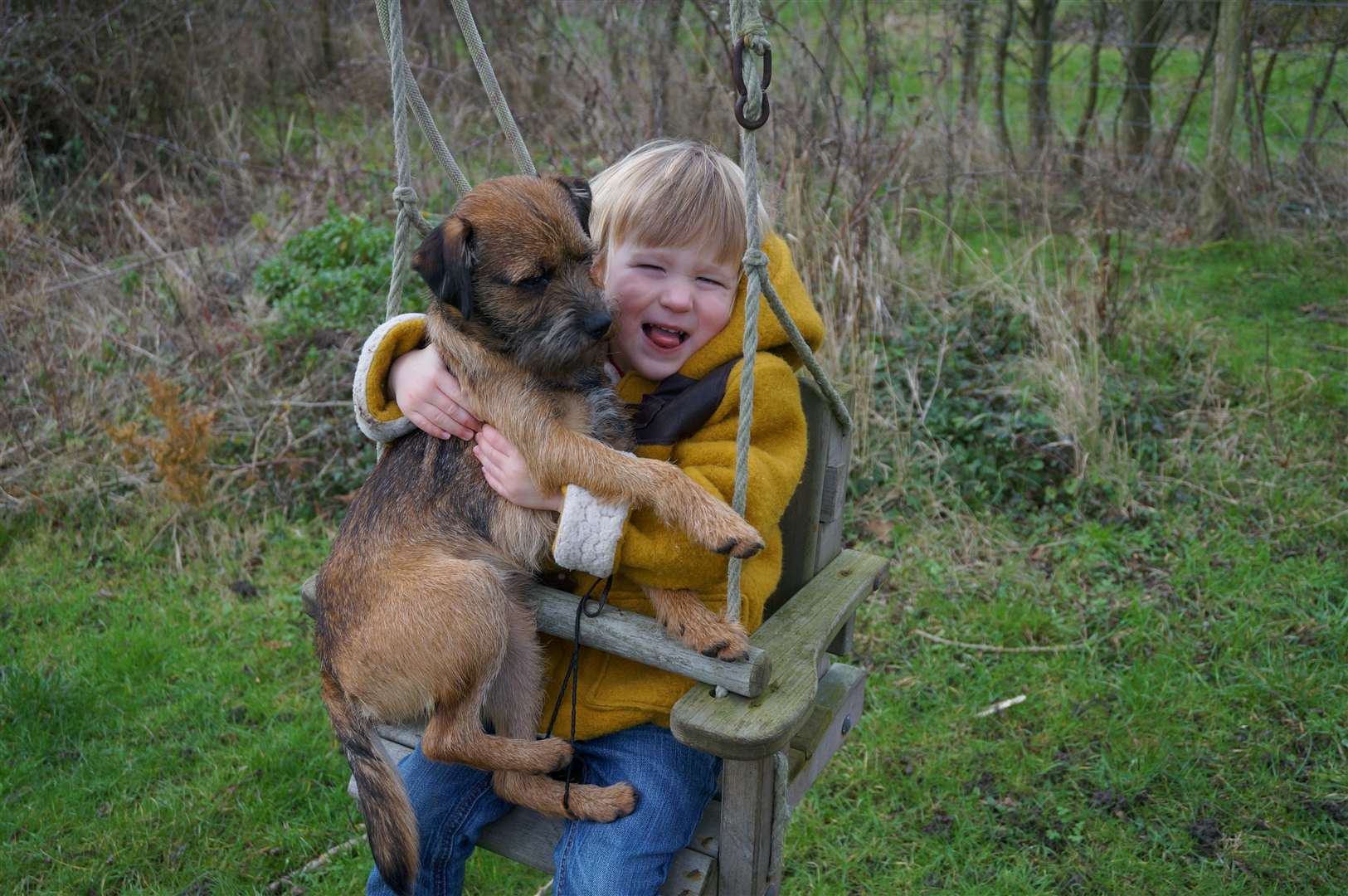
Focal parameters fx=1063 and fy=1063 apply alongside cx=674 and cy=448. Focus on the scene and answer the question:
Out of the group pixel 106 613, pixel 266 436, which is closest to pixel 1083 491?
pixel 266 436

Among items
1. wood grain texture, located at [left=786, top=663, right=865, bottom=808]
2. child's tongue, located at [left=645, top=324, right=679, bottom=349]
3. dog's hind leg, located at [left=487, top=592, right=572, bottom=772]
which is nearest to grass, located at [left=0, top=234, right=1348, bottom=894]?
wood grain texture, located at [left=786, top=663, right=865, bottom=808]

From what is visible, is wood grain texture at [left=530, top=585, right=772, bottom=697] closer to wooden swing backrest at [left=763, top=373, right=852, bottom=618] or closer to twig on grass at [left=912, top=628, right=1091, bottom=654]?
wooden swing backrest at [left=763, top=373, right=852, bottom=618]

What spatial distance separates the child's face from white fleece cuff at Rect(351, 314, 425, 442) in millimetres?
683

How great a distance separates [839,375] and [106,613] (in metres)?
4.00

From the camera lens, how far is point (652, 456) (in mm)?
2855

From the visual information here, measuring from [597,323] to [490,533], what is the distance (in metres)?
0.66

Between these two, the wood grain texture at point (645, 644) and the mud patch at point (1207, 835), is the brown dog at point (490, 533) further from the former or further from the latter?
the mud patch at point (1207, 835)

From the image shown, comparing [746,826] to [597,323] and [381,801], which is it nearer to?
[381,801]

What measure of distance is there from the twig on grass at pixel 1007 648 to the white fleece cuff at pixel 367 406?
111 inches

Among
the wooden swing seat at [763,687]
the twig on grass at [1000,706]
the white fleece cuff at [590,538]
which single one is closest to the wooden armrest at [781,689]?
the wooden swing seat at [763,687]

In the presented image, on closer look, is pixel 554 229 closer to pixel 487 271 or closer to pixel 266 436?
pixel 487 271

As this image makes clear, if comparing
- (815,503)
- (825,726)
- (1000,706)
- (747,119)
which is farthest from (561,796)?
(1000,706)

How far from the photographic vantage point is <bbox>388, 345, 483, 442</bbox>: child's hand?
9.45 feet

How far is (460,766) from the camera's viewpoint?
285 centimetres
